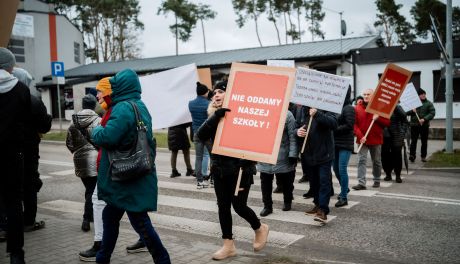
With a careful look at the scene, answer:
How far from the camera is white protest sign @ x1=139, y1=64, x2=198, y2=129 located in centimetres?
852

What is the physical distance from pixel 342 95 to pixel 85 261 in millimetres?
3870

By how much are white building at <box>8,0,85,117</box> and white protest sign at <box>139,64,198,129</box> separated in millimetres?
33284

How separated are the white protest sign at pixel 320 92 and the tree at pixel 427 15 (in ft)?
117

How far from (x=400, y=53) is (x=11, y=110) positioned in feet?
80.7

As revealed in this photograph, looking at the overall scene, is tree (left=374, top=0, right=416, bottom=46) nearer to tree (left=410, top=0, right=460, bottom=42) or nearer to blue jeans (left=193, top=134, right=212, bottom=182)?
tree (left=410, top=0, right=460, bottom=42)

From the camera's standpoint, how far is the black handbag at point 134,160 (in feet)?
12.9

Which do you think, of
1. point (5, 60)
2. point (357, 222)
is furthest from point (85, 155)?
point (357, 222)

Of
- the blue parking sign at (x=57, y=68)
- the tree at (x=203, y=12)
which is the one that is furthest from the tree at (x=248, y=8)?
the blue parking sign at (x=57, y=68)

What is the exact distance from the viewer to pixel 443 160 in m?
12.3

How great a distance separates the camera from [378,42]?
102ft

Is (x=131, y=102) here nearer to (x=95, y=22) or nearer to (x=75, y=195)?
(x=75, y=195)

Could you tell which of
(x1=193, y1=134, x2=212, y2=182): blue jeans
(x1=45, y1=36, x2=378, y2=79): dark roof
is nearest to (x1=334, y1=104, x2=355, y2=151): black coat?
(x1=193, y1=134, x2=212, y2=182): blue jeans

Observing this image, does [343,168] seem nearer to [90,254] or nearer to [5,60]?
[90,254]

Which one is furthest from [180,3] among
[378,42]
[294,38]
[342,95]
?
[342,95]
